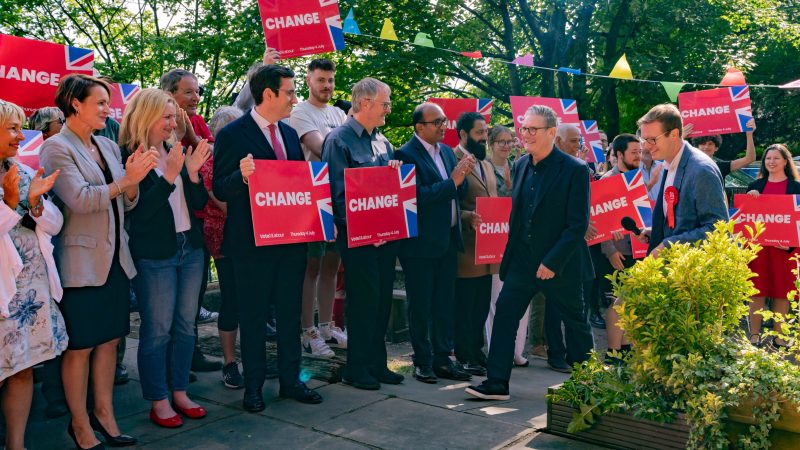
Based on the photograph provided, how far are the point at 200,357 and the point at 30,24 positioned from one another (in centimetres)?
2341

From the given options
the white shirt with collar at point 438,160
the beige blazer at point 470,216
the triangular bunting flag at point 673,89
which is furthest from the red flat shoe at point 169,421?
the triangular bunting flag at point 673,89

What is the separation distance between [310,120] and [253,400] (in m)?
2.49

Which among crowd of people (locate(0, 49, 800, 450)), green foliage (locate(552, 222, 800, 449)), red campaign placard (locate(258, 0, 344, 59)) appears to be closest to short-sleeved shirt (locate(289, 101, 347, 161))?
crowd of people (locate(0, 49, 800, 450))

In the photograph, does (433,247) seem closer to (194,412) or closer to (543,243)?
(543,243)

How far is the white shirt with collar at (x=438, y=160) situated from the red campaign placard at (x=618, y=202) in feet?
4.70

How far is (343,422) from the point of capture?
187 inches

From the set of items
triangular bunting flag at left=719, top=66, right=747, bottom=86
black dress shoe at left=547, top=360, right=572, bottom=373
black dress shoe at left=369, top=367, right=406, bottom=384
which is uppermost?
triangular bunting flag at left=719, top=66, right=747, bottom=86

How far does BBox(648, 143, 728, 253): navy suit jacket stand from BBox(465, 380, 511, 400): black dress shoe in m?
1.47

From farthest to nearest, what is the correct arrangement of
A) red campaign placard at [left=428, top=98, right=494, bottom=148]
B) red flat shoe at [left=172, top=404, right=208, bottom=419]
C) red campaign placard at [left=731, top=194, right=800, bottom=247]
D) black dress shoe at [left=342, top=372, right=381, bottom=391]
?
red campaign placard at [left=731, top=194, right=800, bottom=247] → red campaign placard at [left=428, top=98, right=494, bottom=148] → black dress shoe at [left=342, top=372, right=381, bottom=391] → red flat shoe at [left=172, top=404, right=208, bottom=419]

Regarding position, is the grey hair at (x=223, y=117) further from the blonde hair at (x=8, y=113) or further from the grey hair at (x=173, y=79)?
the blonde hair at (x=8, y=113)

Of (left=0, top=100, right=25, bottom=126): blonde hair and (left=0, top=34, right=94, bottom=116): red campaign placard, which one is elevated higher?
(left=0, top=34, right=94, bottom=116): red campaign placard

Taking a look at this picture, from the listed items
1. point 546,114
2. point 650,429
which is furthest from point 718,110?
point 650,429

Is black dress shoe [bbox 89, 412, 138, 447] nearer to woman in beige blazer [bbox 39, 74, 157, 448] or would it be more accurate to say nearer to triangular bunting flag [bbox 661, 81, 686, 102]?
woman in beige blazer [bbox 39, 74, 157, 448]

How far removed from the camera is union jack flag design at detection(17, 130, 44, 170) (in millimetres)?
4930
